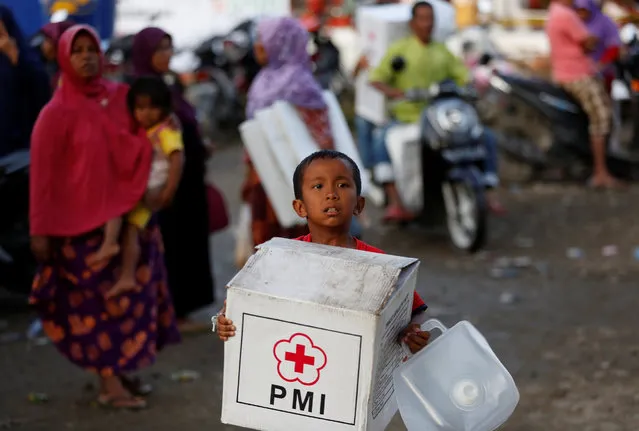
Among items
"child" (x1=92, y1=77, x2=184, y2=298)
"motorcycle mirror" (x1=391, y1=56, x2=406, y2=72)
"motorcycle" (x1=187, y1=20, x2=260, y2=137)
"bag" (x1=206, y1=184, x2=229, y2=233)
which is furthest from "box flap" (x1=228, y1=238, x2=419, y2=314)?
"motorcycle" (x1=187, y1=20, x2=260, y2=137)

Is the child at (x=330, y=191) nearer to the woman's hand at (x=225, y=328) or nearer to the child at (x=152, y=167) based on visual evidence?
the woman's hand at (x=225, y=328)

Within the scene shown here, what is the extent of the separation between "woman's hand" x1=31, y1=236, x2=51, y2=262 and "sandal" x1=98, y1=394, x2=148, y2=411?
0.71 metres

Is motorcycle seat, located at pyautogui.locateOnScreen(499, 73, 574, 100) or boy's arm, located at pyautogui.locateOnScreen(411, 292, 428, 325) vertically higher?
boy's arm, located at pyautogui.locateOnScreen(411, 292, 428, 325)

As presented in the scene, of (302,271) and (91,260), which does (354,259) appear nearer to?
(302,271)

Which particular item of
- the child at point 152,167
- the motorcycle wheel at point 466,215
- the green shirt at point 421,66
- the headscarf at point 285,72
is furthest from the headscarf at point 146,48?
the green shirt at point 421,66

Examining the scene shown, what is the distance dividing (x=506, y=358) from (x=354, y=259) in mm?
3097

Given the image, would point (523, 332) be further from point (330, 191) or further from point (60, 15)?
point (60, 15)

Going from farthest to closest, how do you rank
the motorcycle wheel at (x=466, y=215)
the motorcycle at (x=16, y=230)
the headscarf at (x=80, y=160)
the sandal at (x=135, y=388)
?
the motorcycle wheel at (x=466, y=215)
the motorcycle at (x=16, y=230)
the sandal at (x=135, y=388)
the headscarf at (x=80, y=160)

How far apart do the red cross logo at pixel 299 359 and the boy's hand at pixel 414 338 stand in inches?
12.0

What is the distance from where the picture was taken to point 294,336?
3.07 meters

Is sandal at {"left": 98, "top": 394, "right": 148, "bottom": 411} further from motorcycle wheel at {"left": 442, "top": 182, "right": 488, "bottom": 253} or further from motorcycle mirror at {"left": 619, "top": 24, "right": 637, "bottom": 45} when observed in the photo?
motorcycle mirror at {"left": 619, "top": 24, "right": 637, "bottom": 45}

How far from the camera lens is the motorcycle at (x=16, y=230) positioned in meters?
6.64

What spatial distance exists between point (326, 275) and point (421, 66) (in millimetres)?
5929

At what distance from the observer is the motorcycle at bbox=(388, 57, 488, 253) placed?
8305 mm
